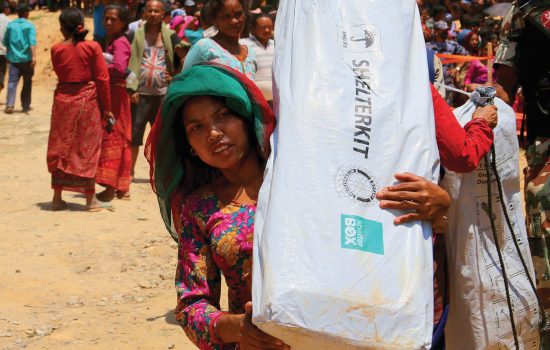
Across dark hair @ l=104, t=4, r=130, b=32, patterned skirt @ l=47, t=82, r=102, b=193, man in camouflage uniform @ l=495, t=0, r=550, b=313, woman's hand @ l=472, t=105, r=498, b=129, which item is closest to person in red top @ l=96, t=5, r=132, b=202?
dark hair @ l=104, t=4, r=130, b=32

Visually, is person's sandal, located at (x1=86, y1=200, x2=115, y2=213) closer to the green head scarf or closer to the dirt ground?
the dirt ground

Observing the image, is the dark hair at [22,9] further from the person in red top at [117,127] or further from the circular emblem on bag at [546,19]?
the circular emblem on bag at [546,19]

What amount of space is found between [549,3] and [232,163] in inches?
75.4

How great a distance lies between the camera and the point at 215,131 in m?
2.55

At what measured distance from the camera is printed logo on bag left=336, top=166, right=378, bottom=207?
223cm

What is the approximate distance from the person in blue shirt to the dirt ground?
21.7 ft

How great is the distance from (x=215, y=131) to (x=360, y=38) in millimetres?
463

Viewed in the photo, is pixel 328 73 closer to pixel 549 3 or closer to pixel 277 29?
pixel 277 29

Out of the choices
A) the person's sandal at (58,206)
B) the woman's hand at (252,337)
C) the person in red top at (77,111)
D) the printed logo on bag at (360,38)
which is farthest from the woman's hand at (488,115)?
the person's sandal at (58,206)

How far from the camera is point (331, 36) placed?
2.44 meters

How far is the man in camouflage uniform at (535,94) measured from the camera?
156 inches

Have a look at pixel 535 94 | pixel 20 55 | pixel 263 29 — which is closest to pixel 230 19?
pixel 535 94

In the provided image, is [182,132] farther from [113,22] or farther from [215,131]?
[113,22]

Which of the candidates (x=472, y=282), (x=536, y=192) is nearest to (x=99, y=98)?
(x=536, y=192)
